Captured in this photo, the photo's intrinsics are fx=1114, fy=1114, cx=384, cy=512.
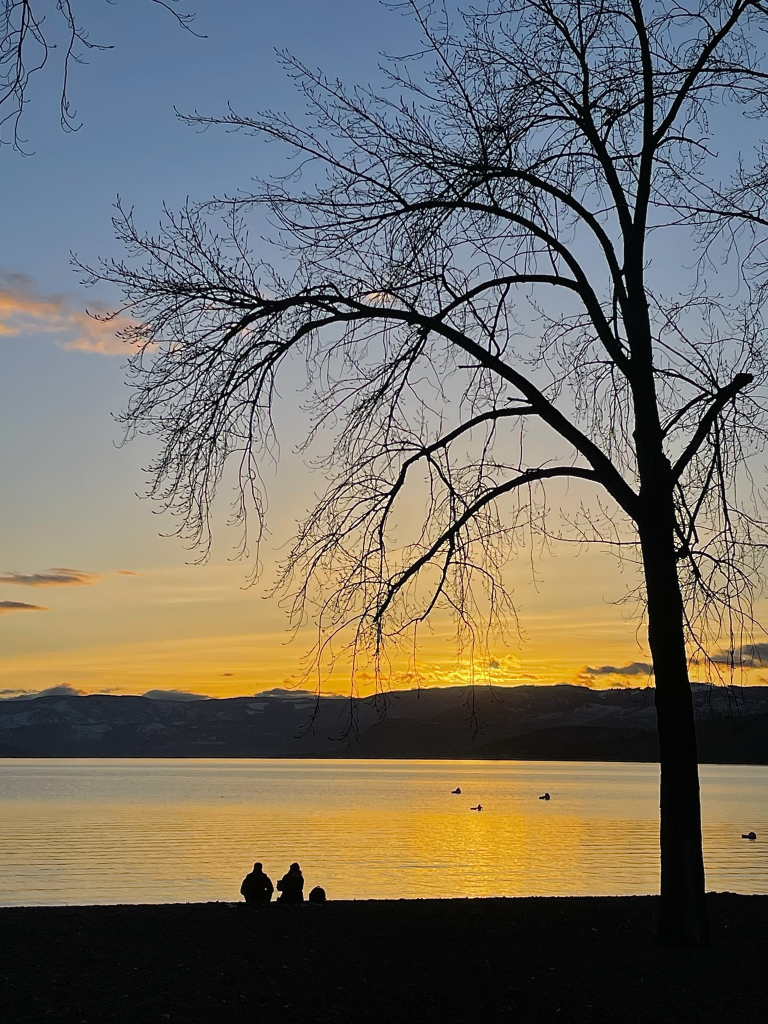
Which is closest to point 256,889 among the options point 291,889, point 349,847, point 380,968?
point 291,889

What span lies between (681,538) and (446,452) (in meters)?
2.81

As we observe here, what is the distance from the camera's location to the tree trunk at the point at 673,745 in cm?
1163

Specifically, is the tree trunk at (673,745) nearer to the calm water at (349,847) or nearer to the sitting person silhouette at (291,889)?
the sitting person silhouette at (291,889)

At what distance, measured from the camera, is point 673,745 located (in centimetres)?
1190

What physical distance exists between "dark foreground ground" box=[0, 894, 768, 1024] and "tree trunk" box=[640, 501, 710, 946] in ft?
1.32

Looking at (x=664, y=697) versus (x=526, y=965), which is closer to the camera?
(x=526, y=965)

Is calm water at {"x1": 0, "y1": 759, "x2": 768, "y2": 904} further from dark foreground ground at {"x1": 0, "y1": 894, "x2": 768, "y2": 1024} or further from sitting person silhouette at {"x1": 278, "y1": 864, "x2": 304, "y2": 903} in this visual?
dark foreground ground at {"x1": 0, "y1": 894, "x2": 768, "y2": 1024}

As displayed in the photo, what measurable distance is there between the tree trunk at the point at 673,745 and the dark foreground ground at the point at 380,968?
0.40m

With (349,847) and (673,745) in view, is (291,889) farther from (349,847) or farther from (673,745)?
(349,847)

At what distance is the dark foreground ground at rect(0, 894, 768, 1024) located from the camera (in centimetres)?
937

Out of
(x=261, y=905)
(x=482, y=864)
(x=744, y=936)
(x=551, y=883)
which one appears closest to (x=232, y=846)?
(x=482, y=864)

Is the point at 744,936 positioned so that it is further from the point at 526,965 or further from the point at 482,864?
the point at 482,864

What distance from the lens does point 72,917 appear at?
1451 cm

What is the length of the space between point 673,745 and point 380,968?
3.83m
